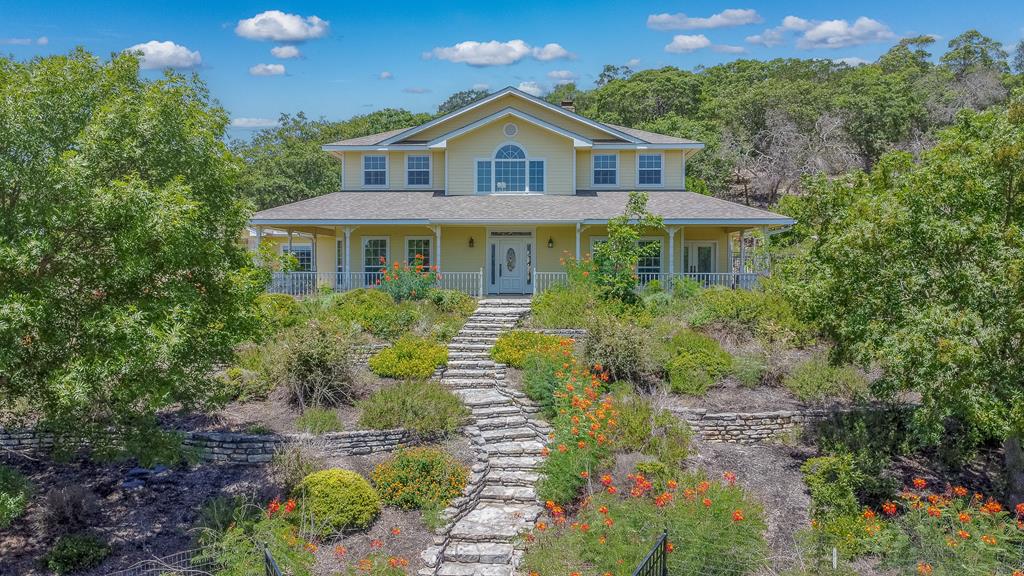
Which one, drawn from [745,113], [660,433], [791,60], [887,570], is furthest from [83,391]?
[791,60]

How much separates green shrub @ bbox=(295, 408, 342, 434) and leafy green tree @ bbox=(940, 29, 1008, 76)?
2505 inches

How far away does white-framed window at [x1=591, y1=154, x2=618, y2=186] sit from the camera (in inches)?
951

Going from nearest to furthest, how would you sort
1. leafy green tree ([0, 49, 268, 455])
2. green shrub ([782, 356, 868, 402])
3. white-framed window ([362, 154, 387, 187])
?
leafy green tree ([0, 49, 268, 455]), green shrub ([782, 356, 868, 402]), white-framed window ([362, 154, 387, 187])

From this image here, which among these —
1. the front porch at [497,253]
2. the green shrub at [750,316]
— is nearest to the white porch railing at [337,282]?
the front porch at [497,253]

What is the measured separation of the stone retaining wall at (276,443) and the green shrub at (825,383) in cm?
746

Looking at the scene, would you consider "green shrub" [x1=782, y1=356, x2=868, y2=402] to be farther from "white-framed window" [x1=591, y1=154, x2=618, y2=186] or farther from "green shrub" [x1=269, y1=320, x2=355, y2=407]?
"white-framed window" [x1=591, y1=154, x2=618, y2=186]

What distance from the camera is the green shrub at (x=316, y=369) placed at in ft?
41.4

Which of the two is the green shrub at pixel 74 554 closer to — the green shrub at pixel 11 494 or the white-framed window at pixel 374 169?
the green shrub at pixel 11 494

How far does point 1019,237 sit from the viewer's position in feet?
29.1

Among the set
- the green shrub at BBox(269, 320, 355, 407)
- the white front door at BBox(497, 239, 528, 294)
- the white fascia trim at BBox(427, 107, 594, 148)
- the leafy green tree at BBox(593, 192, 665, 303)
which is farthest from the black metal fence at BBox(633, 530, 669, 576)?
the white fascia trim at BBox(427, 107, 594, 148)

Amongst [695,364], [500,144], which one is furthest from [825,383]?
[500,144]

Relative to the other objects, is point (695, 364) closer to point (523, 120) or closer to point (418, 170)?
point (523, 120)

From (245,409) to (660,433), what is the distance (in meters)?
7.80

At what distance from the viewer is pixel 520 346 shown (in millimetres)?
15195
